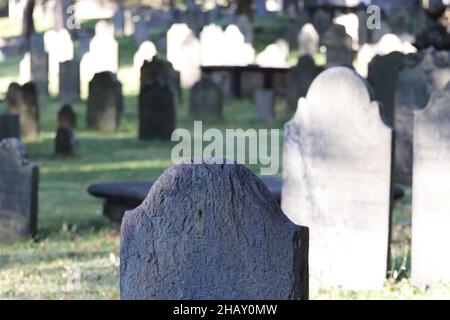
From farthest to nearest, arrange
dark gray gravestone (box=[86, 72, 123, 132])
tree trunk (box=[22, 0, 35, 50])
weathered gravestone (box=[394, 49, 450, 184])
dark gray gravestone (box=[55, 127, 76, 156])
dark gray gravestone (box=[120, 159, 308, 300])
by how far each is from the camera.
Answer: tree trunk (box=[22, 0, 35, 50]) < dark gray gravestone (box=[86, 72, 123, 132]) < dark gray gravestone (box=[55, 127, 76, 156]) < weathered gravestone (box=[394, 49, 450, 184]) < dark gray gravestone (box=[120, 159, 308, 300])

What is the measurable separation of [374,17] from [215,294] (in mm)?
28710

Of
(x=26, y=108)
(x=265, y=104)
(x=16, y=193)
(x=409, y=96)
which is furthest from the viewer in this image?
(x=265, y=104)

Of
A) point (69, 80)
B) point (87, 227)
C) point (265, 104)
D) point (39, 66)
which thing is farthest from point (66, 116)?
point (87, 227)


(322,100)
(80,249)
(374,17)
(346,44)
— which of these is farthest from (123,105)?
(322,100)

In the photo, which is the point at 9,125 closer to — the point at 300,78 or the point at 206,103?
the point at 206,103

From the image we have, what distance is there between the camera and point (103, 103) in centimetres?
2184

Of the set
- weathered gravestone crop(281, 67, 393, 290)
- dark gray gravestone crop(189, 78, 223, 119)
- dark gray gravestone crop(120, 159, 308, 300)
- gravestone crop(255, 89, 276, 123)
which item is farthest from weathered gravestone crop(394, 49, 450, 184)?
dark gray gravestone crop(120, 159, 308, 300)

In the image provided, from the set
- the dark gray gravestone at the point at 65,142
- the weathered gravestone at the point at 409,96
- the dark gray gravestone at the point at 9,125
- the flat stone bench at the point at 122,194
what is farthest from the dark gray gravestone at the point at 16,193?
the dark gray gravestone at the point at 65,142

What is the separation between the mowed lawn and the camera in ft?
30.2

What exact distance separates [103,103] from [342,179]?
12862 millimetres

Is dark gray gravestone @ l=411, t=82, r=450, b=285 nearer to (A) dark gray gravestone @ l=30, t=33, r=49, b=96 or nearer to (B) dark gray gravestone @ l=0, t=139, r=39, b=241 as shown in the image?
(B) dark gray gravestone @ l=0, t=139, r=39, b=241

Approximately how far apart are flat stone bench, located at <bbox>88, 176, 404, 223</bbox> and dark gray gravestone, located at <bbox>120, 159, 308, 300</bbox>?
22.2ft

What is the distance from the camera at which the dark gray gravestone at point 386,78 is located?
58.5ft

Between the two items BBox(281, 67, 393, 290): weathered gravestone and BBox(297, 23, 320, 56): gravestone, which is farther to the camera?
BBox(297, 23, 320, 56): gravestone
